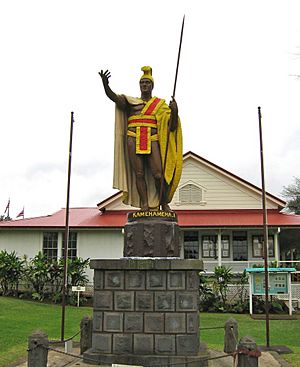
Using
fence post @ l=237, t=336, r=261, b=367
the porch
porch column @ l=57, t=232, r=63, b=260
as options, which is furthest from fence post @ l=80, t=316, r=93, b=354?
porch column @ l=57, t=232, r=63, b=260

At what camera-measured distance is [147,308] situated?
308 inches

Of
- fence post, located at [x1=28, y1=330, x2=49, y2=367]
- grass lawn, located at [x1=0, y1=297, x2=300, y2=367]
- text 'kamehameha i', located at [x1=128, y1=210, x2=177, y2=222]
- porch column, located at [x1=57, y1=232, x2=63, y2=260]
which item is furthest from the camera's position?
porch column, located at [x1=57, y1=232, x2=63, y2=260]

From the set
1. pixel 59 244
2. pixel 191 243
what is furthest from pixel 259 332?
pixel 59 244

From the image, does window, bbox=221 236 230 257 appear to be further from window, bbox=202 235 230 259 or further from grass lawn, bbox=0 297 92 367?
grass lawn, bbox=0 297 92 367

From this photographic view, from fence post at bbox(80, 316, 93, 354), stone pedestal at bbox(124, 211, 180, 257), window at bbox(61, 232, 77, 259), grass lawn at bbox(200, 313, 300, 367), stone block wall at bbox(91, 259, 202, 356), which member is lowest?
grass lawn at bbox(200, 313, 300, 367)

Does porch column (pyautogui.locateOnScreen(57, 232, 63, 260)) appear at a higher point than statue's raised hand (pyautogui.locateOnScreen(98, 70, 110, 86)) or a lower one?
lower

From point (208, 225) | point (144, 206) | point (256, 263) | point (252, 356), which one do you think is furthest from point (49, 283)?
point (252, 356)

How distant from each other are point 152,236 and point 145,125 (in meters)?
2.00

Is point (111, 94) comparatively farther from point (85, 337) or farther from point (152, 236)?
point (85, 337)

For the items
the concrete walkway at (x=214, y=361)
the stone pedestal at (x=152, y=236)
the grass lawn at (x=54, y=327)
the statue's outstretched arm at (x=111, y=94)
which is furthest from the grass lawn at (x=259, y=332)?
the statue's outstretched arm at (x=111, y=94)

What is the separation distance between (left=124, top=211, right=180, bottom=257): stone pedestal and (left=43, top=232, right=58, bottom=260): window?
1906 centimetres

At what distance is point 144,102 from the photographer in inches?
352

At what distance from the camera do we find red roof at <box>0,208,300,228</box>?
24391mm

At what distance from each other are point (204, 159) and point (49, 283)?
10595 mm
